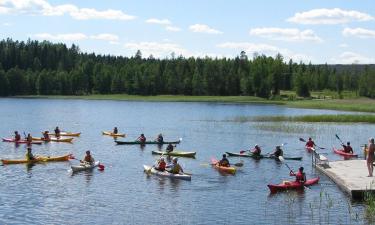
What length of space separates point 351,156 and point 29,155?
27.9 metres

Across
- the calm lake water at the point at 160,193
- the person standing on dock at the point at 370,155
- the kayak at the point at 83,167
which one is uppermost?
the person standing on dock at the point at 370,155

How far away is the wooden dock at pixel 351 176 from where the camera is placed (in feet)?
106

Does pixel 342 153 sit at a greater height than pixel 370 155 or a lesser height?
lesser

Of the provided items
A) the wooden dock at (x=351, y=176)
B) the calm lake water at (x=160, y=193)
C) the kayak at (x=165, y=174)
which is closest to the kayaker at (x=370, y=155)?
the wooden dock at (x=351, y=176)

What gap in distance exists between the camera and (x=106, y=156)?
178 ft

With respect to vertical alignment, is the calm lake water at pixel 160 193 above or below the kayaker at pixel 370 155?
below

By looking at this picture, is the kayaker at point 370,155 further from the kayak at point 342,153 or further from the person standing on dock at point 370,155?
the kayak at point 342,153

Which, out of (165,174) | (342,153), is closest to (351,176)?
(165,174)

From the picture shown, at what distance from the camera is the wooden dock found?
3231cm

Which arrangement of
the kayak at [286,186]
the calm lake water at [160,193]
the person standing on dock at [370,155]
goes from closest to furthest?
the calm lake water at [160,193], the person standing on dock at [370,155], the kayak at [286,186]

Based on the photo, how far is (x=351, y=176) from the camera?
37125 mm

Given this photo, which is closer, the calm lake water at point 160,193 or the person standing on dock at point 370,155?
the calm lake water at point 160,193

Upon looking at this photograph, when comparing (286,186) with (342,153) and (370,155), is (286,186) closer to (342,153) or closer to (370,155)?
(370,155)

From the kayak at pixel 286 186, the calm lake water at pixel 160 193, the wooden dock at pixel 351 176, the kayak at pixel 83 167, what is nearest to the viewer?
the calm lake water at pixel 160 193
